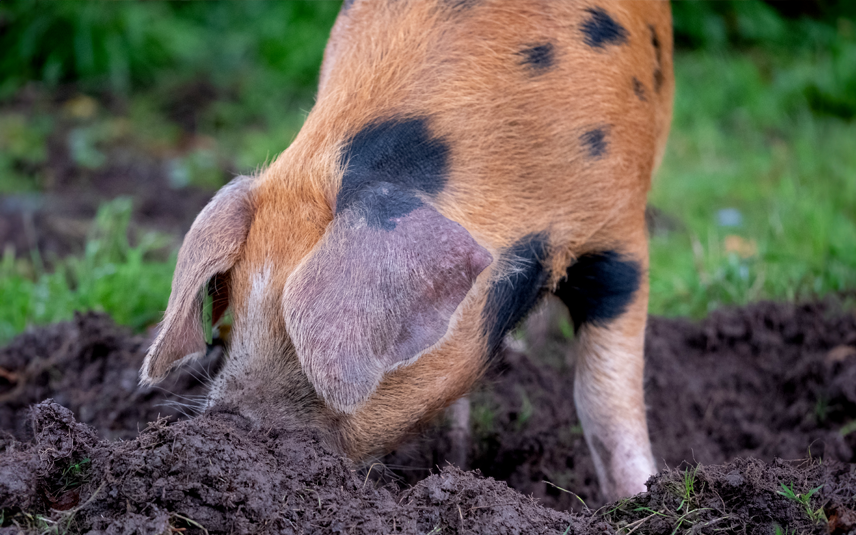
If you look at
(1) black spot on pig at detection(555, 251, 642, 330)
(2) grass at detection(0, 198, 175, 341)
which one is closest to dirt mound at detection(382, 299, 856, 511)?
(1) black spot on pig at detection(555, 251, 642, 330)

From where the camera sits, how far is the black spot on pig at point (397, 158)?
2373 millimetres

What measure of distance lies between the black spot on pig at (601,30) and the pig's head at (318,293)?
3.11ft

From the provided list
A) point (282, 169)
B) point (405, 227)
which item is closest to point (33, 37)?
point (282, 169)

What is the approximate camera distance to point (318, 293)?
6.83 feet

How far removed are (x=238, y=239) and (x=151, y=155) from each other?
5.08 m

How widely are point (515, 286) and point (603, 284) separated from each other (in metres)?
0.44

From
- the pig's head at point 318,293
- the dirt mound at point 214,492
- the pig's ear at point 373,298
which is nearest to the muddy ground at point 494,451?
the dirt mound at point 214,492

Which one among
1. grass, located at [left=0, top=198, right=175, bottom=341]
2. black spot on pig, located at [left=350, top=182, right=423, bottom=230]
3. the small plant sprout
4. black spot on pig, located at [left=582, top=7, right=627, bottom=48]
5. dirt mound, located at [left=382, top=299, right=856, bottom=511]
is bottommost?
dirt mound, located at [left=382, top=299, right=856, bottom=511]

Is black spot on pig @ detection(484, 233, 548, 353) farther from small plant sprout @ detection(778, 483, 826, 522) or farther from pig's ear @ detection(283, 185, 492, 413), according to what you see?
small plant sprout @ detection(778, 483, 826, 522)

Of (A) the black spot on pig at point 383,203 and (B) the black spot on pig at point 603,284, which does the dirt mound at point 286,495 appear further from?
(B) the black spot on pig at point 603,284

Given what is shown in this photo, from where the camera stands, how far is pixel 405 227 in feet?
7.09

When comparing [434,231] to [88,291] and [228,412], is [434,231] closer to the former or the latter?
[228,412]

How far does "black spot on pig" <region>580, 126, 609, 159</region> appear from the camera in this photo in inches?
105

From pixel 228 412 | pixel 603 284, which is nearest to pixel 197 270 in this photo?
pixel 228 412
